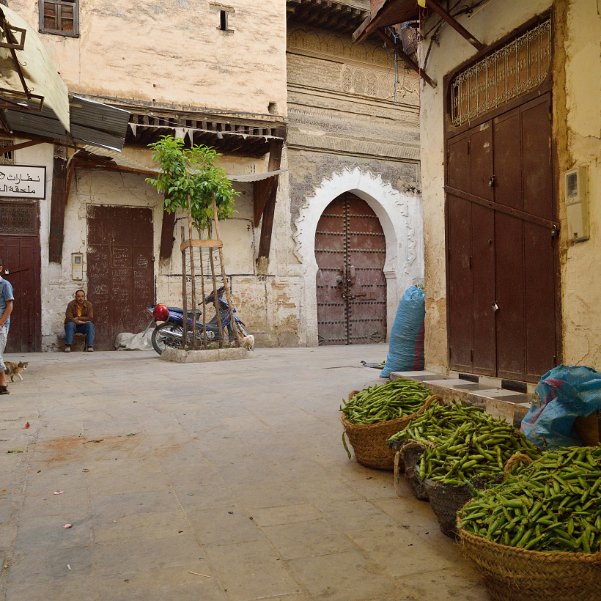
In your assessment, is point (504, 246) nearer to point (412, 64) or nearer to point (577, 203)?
point (577, 203)

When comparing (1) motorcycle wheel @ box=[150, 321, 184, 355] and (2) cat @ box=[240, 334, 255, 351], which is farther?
(1) motorcycle wheel @ box=[150, 321, 184, 355]

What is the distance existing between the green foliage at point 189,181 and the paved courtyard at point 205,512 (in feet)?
15.9

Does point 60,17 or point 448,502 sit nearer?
point 448,502

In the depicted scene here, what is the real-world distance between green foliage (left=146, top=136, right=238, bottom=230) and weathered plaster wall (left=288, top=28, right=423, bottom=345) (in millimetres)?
4224

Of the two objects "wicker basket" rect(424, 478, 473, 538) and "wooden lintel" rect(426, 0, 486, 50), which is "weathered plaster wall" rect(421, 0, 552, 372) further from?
"wicker basket" rect(424, 478, 473, 538)

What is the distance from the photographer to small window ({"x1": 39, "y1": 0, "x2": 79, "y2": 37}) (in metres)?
11.8

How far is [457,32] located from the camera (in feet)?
18.9

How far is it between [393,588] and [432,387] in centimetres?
297

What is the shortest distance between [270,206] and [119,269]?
11.3 feet

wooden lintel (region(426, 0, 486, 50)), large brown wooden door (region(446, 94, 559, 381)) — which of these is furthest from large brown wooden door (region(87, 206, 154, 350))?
wooden lintel (region(426, 0, 486, 50))

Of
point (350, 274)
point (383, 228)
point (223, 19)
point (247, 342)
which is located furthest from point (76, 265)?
point (383, 228)

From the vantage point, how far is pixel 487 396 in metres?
4.43

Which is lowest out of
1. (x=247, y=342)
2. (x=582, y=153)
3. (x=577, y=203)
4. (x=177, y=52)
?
(x=247, y=342)

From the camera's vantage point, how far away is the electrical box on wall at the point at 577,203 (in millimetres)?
4215
